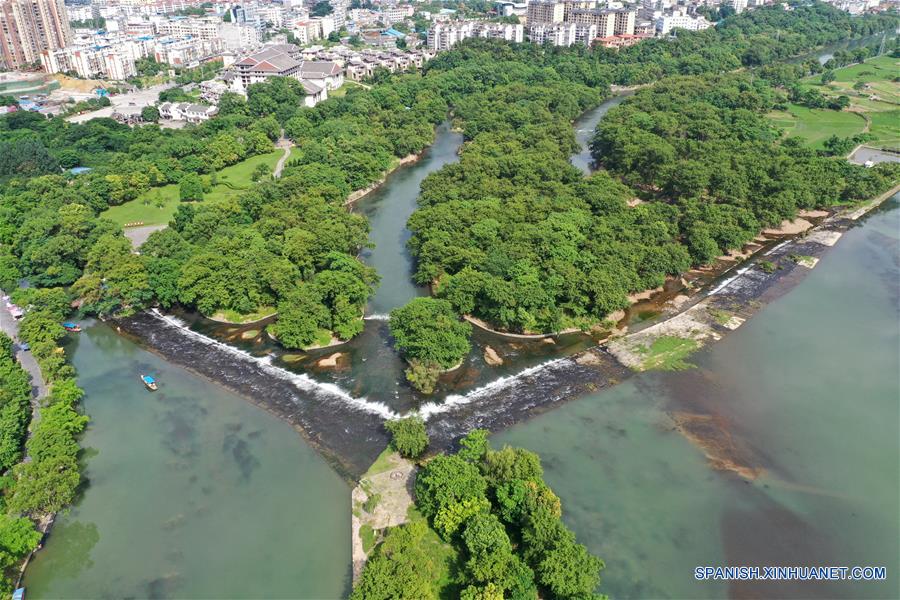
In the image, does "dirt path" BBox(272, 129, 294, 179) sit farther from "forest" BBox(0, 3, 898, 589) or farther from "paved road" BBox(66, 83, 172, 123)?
"paved road" BBox(66, 83, 172, 123)

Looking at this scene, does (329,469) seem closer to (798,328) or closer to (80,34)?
(798,328)

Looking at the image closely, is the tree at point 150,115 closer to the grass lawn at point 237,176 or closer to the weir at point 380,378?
the grass lawn at point 237,176

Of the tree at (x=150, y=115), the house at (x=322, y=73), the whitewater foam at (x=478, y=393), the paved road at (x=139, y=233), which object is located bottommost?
the whitewater foam at (x=478, y=393)

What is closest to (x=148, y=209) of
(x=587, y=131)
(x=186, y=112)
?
(x=186, y=112)

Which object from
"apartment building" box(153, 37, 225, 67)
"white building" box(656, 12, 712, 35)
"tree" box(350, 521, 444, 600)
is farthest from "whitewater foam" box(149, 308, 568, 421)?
"white building" box(656, 12, 712, 35)

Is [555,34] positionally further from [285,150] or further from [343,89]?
[285,150]

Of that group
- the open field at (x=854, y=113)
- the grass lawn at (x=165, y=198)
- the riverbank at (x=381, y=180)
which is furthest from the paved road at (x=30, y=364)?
the open field at (x=854, y=113)
